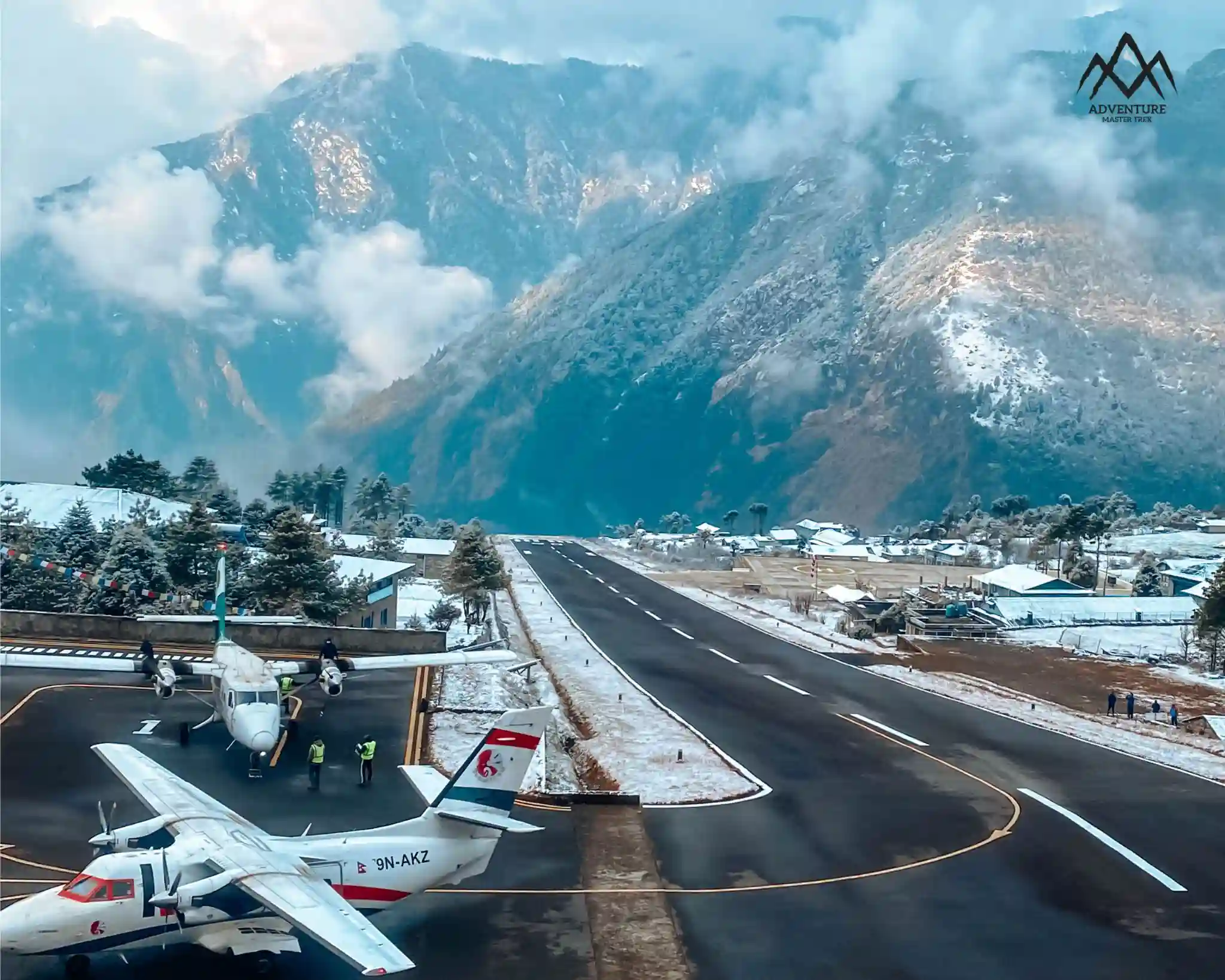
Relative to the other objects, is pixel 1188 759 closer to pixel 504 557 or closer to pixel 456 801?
pixel 456 801

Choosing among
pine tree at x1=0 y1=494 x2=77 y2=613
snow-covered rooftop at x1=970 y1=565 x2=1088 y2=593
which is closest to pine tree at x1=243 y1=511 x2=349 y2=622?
pine tree at x1=0 y1=494 x2=77 y2=613

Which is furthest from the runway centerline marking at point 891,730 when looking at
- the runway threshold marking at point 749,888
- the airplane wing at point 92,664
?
the airplane wing at point 92,664

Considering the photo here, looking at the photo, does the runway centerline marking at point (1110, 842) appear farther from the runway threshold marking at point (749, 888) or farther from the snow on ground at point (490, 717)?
the snow on ground at point (490, 717)

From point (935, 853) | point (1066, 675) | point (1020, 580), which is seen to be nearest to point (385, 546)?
point (1020, 580)

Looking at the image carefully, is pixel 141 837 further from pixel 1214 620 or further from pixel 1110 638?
pixel 1110 638

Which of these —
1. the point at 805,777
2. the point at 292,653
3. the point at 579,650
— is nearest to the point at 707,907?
the point at 805,777
